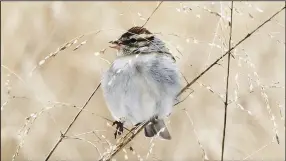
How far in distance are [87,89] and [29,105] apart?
30 centimetres

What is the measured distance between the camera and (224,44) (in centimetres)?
131

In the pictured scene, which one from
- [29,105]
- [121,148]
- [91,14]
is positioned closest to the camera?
[121,148]

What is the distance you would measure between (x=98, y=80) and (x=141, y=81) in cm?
105

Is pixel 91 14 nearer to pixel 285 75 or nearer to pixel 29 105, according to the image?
pixel 29 105

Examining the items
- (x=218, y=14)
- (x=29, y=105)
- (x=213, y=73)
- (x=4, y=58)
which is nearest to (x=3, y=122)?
(x=29, y=105)

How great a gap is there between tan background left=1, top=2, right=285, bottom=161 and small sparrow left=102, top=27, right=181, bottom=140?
2.26 feet

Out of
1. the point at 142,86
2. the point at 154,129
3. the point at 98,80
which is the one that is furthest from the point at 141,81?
the point at 98,80

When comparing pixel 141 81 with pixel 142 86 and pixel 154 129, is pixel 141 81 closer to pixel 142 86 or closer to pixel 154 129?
pixel 142 86

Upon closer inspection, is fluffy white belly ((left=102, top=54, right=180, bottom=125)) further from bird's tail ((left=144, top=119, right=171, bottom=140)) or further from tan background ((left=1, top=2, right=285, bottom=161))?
tan background ((left=1, top=2, right=285, bottom=161))

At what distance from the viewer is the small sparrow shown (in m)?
1.74

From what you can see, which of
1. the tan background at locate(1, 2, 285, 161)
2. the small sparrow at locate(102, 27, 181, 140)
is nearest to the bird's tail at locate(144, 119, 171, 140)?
the small sparrow at locate(102, 27, 181, 140)

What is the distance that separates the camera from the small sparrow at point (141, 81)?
1735 millimetres

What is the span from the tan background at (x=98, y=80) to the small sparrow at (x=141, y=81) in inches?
27.1

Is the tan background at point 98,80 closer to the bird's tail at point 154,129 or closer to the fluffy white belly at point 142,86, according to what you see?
the bird's tail at point 154,129
